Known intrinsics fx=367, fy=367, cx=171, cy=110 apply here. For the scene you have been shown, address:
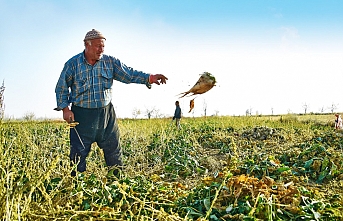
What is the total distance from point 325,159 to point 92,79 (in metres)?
3.25

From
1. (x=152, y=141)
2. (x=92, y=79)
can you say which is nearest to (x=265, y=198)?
(x=92, y=79)

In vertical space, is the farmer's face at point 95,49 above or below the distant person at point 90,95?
above

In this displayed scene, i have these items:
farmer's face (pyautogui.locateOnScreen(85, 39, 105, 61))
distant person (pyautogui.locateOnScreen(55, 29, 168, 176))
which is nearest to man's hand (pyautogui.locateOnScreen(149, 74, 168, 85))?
distant person (pyautogui.locateOnScreen(55, 29, 168, 176))

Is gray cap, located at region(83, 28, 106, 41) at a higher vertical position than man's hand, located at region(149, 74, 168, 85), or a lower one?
higher

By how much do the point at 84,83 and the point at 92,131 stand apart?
55 centimetres

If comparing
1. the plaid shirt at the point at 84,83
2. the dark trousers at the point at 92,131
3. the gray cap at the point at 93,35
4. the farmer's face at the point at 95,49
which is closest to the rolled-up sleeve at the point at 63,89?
the plaid shirt at the point at 84,83

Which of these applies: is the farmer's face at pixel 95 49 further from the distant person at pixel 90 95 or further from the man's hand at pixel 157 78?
the man's hand at pixel 157 78

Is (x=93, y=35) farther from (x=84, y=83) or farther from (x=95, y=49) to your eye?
(x=84, y=83)

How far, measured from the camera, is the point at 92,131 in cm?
413

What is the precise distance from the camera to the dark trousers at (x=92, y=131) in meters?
4.11

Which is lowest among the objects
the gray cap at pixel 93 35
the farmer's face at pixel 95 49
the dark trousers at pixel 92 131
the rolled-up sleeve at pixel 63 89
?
the dark trousers at pixel 92 131

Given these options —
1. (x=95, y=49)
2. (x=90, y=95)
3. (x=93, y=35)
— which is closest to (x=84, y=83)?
(x=90, y=95)

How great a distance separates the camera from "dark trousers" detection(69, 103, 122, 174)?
411 centimetres

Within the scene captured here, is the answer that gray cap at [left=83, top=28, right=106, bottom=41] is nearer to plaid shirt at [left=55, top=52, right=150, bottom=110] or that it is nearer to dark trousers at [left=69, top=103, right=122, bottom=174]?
plaid shirt at [left=55, top=52, right=150, bottom=110]
